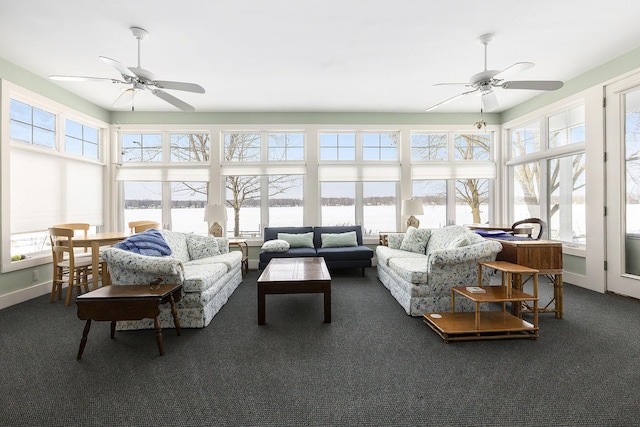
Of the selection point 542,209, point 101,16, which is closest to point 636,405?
point 542,209

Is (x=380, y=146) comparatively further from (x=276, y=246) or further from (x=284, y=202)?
(x=276, y=246)

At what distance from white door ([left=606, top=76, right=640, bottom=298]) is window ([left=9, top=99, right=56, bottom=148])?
7610 mm

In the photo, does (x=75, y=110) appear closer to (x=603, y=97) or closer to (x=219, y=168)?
(x=219, y=168)

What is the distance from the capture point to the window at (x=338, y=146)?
19.4 feet

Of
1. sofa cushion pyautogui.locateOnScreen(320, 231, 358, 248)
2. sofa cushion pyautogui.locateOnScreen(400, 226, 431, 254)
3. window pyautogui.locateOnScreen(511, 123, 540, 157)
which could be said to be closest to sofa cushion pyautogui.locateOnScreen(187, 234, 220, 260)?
sofa cushion pyautogui.locateOnScreen(320, 231, 358, 248)

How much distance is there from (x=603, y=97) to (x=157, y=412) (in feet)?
18.8

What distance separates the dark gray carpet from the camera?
1.65m

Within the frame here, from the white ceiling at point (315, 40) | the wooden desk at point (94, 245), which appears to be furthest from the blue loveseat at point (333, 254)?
the white ceiling at point (315, 40)

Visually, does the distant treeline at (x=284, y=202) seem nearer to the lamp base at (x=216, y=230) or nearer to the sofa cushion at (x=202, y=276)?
the lamp base at (x=216, y=230)

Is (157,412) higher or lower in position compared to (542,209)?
lower

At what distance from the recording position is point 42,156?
4.24m

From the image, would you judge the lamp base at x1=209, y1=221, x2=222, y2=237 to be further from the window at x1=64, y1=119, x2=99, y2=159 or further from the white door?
the white door

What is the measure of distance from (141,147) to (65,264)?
274cm

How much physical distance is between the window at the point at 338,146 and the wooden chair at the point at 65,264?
161 inches
